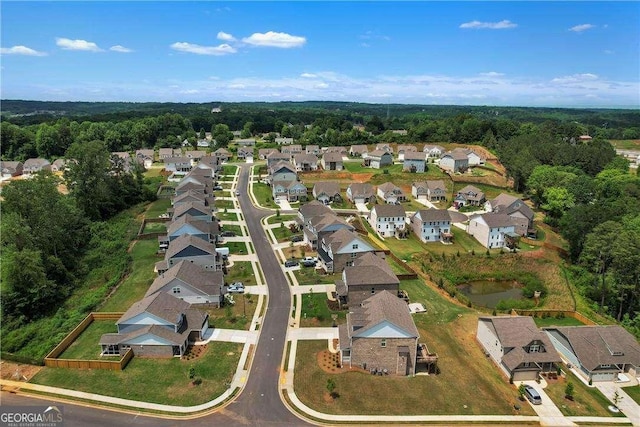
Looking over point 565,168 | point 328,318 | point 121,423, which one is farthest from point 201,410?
point 565,168

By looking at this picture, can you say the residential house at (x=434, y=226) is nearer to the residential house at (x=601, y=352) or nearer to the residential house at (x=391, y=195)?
the residential house at (x=391, y=195)

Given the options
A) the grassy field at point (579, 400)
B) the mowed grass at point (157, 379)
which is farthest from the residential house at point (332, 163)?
the grassy field at point (579, 400)

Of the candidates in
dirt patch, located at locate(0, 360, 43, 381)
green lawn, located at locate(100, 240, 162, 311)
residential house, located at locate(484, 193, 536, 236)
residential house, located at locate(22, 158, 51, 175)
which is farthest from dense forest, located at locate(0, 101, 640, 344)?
residential house, located at locate(22, 158, 51, 175)

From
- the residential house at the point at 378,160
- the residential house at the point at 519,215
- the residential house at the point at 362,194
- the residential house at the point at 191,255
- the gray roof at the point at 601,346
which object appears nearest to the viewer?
the gray roof at the point at 601,346

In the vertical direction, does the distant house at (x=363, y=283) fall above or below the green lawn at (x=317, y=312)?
Answer: above

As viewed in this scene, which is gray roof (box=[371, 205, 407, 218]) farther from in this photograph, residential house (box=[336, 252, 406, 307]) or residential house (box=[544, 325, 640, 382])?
residential house (box=[544, 325, 640, 382])
